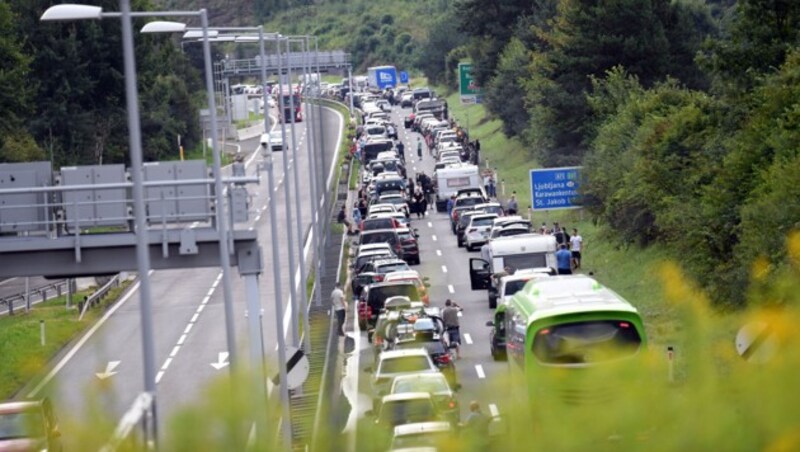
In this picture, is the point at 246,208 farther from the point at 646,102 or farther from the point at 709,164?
the point at 646,102

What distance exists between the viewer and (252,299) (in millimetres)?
28125

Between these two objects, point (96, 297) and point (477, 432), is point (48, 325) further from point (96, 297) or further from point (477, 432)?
point (477, 432)

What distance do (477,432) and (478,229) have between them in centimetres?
5309

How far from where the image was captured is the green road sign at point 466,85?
292 feet

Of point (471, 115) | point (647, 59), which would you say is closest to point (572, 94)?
point (647, 59)

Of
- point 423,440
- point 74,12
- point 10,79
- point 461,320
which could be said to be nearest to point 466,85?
point 10,79

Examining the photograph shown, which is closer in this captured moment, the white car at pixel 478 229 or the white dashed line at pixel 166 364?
the white dashed line at pixel 166 364

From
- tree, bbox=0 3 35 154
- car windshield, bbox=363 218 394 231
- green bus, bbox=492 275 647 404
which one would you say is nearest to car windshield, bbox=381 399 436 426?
green bus, bbox=492 275 647 404

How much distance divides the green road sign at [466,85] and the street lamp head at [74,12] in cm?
6728

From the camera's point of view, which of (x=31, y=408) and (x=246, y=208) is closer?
(x=31, y=408)

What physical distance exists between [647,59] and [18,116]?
28.6 metres

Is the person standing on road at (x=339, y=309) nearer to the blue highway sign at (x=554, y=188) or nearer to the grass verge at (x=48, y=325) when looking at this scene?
the grass verge at (x=48, y=325)

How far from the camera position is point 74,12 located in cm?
2098

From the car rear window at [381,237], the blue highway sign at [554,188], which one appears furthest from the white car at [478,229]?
the blue highway sign at [554,188]
